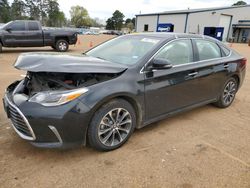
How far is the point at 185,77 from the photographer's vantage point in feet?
11.6

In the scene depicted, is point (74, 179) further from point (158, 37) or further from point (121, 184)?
point (158, 37)

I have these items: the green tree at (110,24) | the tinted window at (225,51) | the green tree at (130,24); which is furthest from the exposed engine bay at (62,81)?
the green tree at (110,24)

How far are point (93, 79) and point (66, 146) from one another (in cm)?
86

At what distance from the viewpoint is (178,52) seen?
11.7 feet

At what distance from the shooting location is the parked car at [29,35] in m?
11.2

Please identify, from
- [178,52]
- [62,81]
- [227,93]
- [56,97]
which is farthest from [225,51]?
[56,97]

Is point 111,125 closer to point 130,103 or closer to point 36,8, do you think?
point 130,103

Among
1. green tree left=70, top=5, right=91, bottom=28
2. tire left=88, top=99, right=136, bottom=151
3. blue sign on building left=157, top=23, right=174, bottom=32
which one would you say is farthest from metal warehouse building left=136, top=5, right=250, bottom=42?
green tree left=70, top=5, right=91, bottom=28

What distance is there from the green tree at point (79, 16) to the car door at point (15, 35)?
3818 inches

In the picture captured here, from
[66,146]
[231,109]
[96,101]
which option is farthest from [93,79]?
[231,109]

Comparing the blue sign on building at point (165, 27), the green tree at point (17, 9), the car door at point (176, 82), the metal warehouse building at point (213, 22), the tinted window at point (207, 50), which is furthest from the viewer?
the green tree at point (17, 9)

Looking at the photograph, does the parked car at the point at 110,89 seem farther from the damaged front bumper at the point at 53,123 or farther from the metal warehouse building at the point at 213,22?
the metal warehouse building at the point at 213,22

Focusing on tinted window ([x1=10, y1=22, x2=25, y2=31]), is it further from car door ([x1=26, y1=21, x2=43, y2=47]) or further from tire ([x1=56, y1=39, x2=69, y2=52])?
tire ([x1=56, y1=39, x2=69, y2=52])

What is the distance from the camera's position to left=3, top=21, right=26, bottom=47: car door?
11.2 metres
